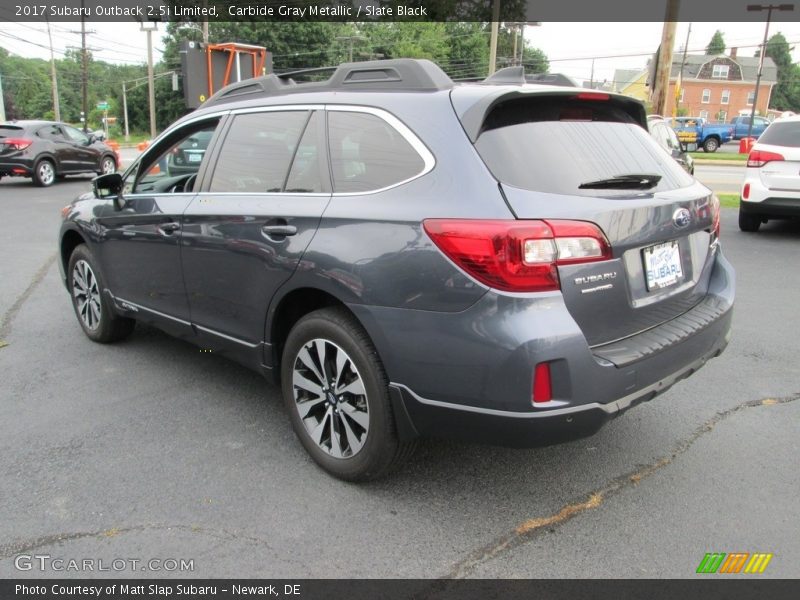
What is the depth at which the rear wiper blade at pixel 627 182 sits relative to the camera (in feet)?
8.69

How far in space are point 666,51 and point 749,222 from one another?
583 centimetres

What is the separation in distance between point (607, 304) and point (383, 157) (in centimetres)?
113

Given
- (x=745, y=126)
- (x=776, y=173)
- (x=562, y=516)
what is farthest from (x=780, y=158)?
(x=745, y=126)

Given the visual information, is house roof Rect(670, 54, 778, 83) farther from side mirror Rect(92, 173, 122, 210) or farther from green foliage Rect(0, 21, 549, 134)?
side mirror Rect(92, 173, 122, 210)

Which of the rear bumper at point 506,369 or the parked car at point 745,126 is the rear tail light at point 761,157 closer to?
the rear bumper at point 506,369

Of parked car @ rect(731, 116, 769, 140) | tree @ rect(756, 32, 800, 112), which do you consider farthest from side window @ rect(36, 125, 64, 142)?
tree @ rect(756, 32, 800, 112)

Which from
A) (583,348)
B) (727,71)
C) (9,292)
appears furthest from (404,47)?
(583,348)

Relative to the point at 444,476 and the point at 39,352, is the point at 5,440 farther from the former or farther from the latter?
the point at 444,476

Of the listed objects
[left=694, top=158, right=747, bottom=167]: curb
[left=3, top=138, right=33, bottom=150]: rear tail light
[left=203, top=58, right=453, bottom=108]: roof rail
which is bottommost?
[left=694, top=158, right=747, bottom=167]: curb

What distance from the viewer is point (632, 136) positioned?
3117mm

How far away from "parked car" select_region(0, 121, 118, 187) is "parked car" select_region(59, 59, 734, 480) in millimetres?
15559

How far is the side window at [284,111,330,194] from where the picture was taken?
301cm

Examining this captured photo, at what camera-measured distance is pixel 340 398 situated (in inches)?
115
